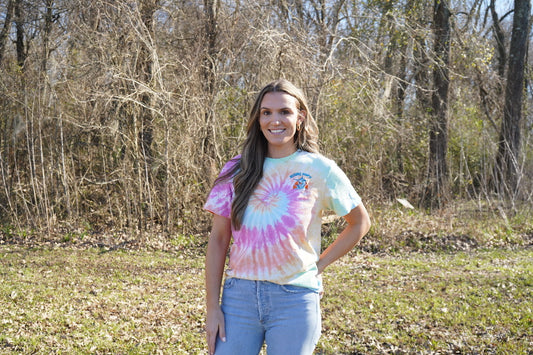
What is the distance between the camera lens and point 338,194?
2086mm

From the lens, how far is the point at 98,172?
32.9 ft

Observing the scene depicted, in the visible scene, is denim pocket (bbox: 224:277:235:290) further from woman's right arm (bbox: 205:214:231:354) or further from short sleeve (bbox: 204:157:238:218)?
short sleeve (bbox: 204:157:238:218)

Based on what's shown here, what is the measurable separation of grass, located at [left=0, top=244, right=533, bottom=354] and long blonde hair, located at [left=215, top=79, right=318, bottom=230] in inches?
114

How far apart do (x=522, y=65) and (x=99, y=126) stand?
35.0ft

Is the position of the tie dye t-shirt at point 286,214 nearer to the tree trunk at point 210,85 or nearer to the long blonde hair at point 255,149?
the long blonde hair at point 255,149

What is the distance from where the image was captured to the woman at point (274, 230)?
1930 mm

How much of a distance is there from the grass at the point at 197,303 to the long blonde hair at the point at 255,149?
2888 millimetres

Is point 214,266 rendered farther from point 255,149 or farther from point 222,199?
point 255,149

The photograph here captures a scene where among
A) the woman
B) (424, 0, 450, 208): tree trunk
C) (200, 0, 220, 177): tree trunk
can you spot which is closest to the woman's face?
the woman

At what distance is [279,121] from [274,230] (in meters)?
0.44

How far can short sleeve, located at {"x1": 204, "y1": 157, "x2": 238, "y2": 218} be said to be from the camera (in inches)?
81.5

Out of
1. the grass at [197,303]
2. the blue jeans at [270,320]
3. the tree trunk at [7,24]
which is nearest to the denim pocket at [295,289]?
the blue jeans at [270,320]

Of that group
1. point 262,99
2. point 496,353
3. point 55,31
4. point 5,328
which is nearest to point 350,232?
point 262,99

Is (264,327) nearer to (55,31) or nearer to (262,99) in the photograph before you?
(262,99)
